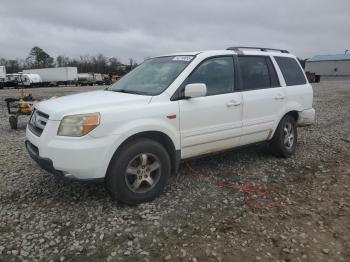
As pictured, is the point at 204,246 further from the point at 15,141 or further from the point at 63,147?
the point at 15,141

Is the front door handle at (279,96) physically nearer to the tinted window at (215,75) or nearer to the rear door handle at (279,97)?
the rear door handle at (279,97)

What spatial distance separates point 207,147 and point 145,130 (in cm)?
112

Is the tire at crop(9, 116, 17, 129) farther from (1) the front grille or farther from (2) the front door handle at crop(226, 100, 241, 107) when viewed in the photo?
(2) the front door handle at crop(226, 100, 241, 107)

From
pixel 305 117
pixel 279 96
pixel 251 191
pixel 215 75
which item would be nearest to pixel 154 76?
pixel 215 75

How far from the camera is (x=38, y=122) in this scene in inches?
162

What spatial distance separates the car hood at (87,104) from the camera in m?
3.77

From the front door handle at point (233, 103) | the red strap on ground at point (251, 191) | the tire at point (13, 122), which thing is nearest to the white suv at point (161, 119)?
the front door handle at point (233, 103)

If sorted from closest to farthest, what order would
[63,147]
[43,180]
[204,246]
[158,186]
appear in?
[204,246] → [63,147] → [158,186] → [43,180]

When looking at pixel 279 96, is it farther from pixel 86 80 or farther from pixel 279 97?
pixel 86 80

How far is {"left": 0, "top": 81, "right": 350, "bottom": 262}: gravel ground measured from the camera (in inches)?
127

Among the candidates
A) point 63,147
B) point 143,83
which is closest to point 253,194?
point 143,83

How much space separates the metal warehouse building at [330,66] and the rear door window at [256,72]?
2655 inches

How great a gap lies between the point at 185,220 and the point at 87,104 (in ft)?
5.57

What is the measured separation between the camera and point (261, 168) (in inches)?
219
